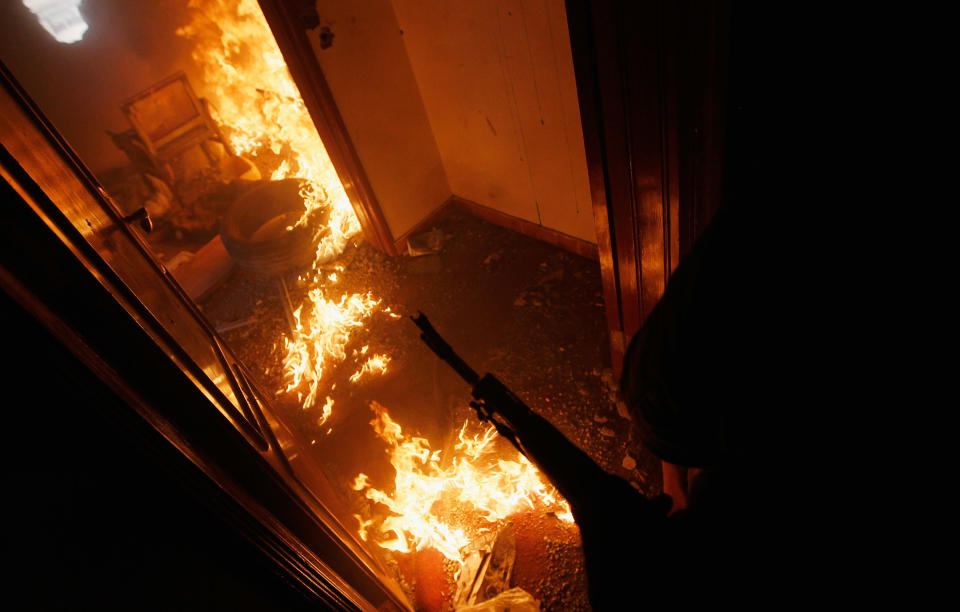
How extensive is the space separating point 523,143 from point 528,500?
2964 mm

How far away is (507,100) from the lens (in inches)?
154

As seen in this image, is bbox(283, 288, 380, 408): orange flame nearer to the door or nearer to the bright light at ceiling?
the door

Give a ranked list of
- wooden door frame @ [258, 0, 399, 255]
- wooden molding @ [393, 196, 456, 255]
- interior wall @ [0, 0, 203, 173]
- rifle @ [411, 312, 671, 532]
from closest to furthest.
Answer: rifle @ [411, 312, 671, 532], wooden door frame @ [258, 0, 399, 255], wooden molding @ [393, 196, 456, 255], interior wall @ [0, 0, 203, 173]

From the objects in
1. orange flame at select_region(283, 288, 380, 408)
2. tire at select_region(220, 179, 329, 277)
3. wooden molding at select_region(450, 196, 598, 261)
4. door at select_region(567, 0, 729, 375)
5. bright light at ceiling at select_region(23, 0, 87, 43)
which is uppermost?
bright light at ceiling at select_region(23, 0, 87, 43)

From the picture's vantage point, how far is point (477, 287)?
14.8 feet

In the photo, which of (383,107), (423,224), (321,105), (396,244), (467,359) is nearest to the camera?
(467,359)

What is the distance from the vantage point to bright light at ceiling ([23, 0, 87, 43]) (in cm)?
684

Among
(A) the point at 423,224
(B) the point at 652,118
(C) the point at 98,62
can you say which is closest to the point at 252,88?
(C) the point at 98,62

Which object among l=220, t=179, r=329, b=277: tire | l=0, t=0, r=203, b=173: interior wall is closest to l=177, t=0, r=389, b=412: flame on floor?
l=220, t=179, r=329, b=277: tire

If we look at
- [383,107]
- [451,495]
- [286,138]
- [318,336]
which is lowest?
[451,495]

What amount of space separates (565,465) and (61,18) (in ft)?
32.9

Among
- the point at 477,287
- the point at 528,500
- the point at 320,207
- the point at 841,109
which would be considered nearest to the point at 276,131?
the point at 320,207

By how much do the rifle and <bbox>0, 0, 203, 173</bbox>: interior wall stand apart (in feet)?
28.7

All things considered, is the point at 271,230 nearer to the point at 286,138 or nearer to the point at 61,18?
the point at 286,138
